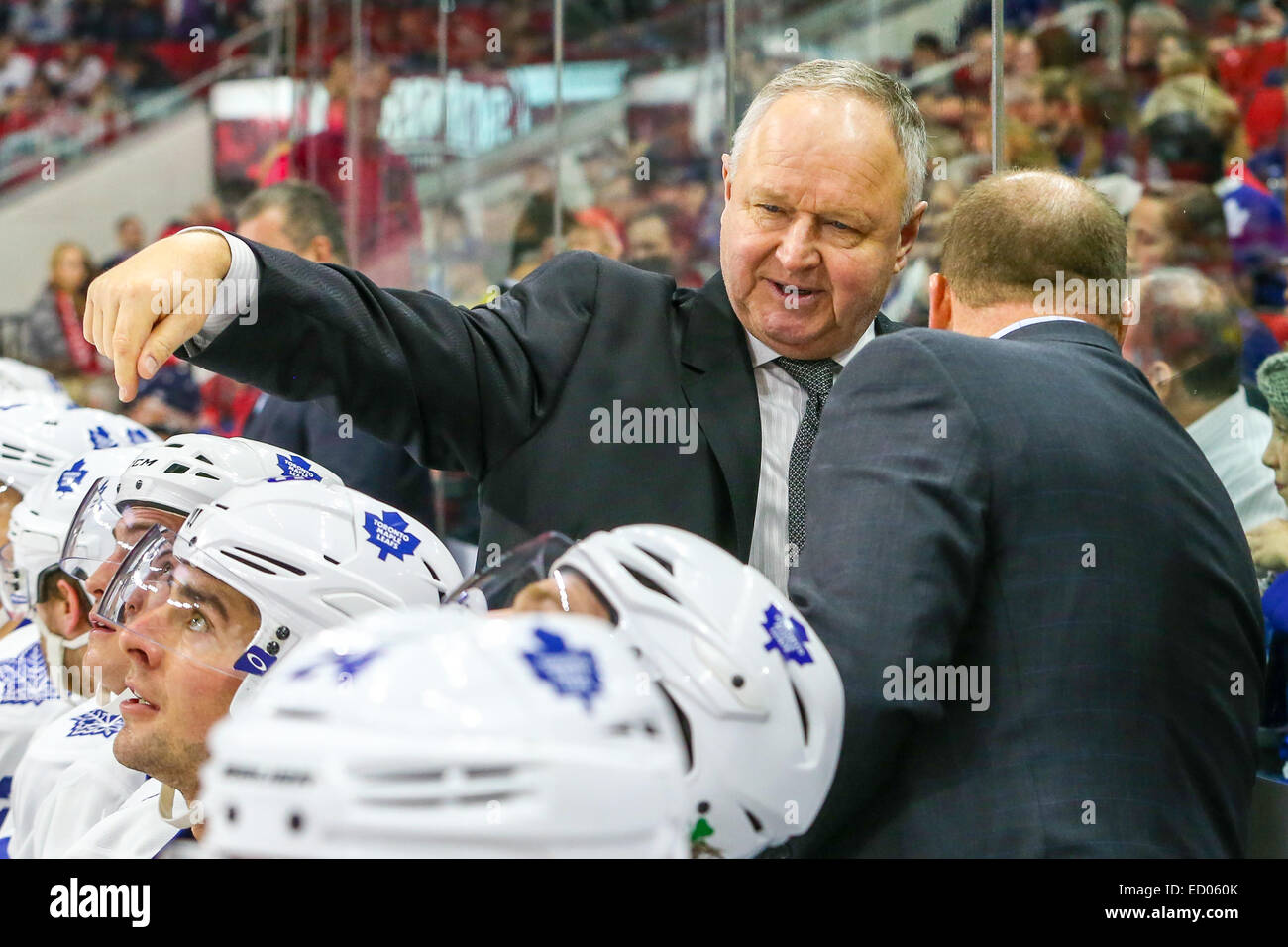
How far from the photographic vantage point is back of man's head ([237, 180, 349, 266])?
13.9ft

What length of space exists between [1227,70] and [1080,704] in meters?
4.63

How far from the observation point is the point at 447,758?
1034 millimetres

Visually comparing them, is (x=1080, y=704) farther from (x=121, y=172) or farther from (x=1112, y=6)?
(x=121, y=172)

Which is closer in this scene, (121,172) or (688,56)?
(688,56)

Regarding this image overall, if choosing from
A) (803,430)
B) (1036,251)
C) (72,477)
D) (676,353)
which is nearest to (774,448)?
(803,430)

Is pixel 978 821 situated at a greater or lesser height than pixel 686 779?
lesser

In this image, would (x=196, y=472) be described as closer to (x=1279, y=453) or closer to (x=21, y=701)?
(x=21, y=701)

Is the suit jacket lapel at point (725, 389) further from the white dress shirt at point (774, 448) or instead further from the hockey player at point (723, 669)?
the hockey player at point (723, 669)

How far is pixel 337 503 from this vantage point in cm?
217

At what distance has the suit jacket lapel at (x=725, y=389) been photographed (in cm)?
214

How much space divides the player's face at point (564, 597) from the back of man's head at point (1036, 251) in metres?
0.87

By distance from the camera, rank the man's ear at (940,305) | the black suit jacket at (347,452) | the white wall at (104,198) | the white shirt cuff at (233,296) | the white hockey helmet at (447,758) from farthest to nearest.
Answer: the white wall at (104,198), the black suit jacket at (347,452), the man's ear at (940,305), the white shirt cuff at (233,296), the white hockey helmet at (447,758)

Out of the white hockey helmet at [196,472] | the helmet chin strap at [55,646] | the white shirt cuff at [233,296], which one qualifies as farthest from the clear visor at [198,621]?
the helmet chin strap at [55,646]

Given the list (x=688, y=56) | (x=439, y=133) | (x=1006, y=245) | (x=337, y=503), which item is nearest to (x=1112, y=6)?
(x=688, y=56)
